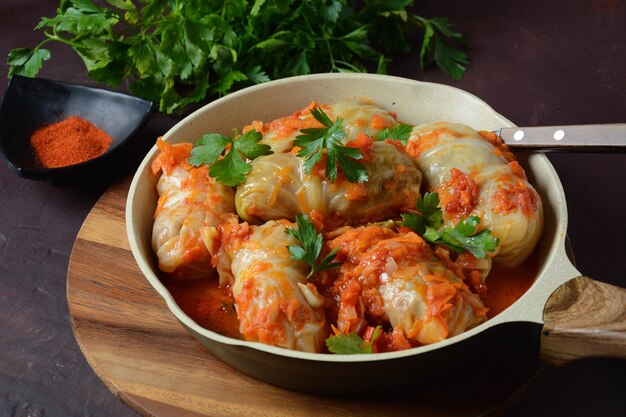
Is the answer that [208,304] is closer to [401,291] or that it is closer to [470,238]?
[401,291]

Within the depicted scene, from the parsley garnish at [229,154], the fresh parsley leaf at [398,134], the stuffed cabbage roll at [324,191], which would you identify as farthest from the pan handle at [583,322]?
the parsley garnish at [229,154]

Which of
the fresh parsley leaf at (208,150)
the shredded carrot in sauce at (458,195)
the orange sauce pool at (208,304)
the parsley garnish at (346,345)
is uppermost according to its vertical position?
the shredded carrot in sauce at (458,195)

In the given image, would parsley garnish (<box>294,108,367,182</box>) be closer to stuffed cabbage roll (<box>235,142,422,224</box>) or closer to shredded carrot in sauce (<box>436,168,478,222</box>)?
stuffed cabbage roll (<box>235,142,422,224</box>)

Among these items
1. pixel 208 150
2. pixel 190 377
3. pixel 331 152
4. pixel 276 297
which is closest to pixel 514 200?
pixel 331 152

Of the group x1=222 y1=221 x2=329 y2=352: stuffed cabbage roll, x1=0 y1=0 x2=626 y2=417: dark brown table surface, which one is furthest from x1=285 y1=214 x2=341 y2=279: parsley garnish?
x1=0 y1=0 x2=626 y2=417: dark brown table surface

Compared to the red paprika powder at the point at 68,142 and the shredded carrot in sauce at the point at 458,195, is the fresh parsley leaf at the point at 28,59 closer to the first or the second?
the red paprika powder at the point at 68,142

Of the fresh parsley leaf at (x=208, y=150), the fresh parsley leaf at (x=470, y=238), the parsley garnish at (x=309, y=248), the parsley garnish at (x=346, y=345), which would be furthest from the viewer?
the fresh parsley leaf at (x=208, y=150)

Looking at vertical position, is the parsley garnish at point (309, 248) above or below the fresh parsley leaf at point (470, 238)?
below
